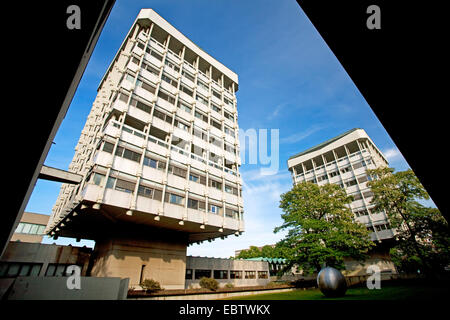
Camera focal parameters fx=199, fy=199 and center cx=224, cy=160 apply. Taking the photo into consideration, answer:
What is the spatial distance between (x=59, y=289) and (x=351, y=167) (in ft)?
156

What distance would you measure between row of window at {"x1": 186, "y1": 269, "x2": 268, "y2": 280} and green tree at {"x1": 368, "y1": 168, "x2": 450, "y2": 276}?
1876 cm

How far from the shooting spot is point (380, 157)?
5053 centimetres

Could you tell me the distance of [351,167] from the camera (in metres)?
42.0

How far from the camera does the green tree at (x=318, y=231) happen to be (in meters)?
21.2

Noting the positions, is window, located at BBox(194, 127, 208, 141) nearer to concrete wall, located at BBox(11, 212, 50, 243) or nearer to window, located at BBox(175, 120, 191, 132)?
window, located at BBox(175, 120, 191, 132)

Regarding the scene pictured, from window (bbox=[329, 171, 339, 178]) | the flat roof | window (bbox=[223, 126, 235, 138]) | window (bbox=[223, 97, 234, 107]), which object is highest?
the flat roof

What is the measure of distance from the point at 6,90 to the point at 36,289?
502 inches

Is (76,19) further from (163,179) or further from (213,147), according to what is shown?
(213,147)

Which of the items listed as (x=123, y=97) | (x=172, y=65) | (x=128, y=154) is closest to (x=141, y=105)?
(x=123, y=97)

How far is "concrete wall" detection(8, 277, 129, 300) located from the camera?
34.1 feet

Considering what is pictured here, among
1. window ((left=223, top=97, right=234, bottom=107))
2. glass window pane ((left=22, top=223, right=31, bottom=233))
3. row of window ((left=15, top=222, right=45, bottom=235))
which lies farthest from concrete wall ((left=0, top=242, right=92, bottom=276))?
window ((left=223, top=97, right=234, bottom=107))

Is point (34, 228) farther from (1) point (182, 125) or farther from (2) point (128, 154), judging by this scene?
(1) point (182, 125)
